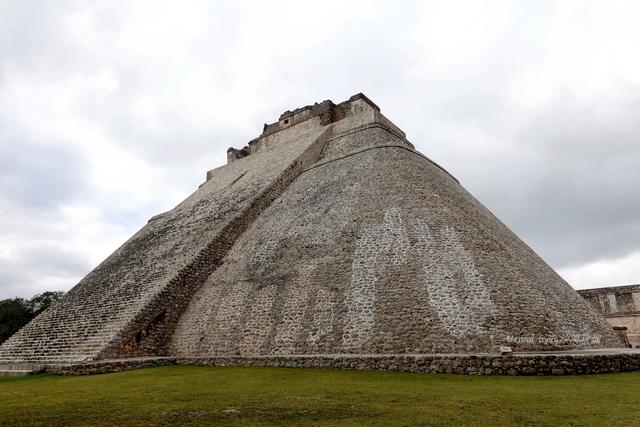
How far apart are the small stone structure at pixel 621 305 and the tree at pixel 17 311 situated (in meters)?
31.5

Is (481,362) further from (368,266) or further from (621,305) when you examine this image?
(621,305)

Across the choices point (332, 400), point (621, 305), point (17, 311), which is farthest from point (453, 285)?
point (17, 311)

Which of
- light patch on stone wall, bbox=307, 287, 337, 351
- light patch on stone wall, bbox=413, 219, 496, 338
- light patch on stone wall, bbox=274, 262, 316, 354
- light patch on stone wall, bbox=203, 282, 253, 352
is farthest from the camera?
light patch on stone wall, bbox=203, 282, 253, 352

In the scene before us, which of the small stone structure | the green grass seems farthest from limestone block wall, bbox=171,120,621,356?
the small stone structure

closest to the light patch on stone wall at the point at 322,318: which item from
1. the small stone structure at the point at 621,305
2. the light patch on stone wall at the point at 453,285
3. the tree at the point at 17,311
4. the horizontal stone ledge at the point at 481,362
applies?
the horizontal stone ledge at the point at 481,362

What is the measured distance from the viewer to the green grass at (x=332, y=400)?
5.03 m

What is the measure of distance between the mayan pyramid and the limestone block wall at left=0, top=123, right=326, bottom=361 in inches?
2.5

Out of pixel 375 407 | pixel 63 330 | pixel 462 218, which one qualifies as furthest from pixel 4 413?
pixel 462 218

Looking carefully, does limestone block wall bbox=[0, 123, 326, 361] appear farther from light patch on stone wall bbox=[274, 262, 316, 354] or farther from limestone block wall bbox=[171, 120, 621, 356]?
light patch on stone wall bbox=[274, 262, 316, 354]

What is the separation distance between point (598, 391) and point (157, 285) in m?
12.0

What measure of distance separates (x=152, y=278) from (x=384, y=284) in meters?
8.34

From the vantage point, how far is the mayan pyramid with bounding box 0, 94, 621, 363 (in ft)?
31.9

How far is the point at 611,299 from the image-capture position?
20594 millimetres

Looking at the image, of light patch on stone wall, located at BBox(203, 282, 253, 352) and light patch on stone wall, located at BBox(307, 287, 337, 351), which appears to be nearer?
light patch on stone wall, located at BBox(307, 287, 337, 351)
